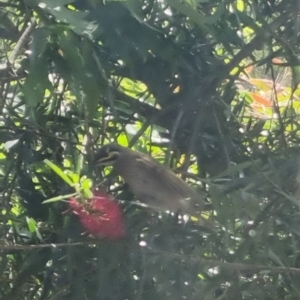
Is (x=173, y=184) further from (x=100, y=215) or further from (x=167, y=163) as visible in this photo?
(x=100, y=215)

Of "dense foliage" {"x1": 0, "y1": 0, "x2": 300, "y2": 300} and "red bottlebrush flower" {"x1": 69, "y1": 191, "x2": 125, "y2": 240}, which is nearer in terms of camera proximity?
"red bottlebrush flower" {"x1": 69, "y1": 191, "x2": 125, "y2": 240}

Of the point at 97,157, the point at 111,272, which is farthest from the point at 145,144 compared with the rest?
the point at 111,272

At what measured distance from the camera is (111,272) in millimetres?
933

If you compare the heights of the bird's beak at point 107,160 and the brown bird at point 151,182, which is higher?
the bird's beak at point 107,160

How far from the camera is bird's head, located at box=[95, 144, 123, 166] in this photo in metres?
0.96

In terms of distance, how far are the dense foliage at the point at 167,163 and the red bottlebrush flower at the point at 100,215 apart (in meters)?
0.02

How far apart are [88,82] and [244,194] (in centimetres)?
31

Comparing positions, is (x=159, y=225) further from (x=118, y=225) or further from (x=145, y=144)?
(x=145, y=144)

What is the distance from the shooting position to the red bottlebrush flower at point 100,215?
2.39ft

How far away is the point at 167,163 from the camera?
104cm

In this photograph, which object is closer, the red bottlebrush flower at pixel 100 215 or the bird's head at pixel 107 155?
the red bottlebrush flower at pixel 100 215

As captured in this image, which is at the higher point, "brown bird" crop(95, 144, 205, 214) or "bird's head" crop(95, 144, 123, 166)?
"bird's head" crop(95, 144, 123, 166)

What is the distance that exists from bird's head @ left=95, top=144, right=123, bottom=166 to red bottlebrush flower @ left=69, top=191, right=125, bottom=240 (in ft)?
0.23

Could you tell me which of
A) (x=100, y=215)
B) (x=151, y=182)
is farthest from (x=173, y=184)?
(x=100, y=215)
